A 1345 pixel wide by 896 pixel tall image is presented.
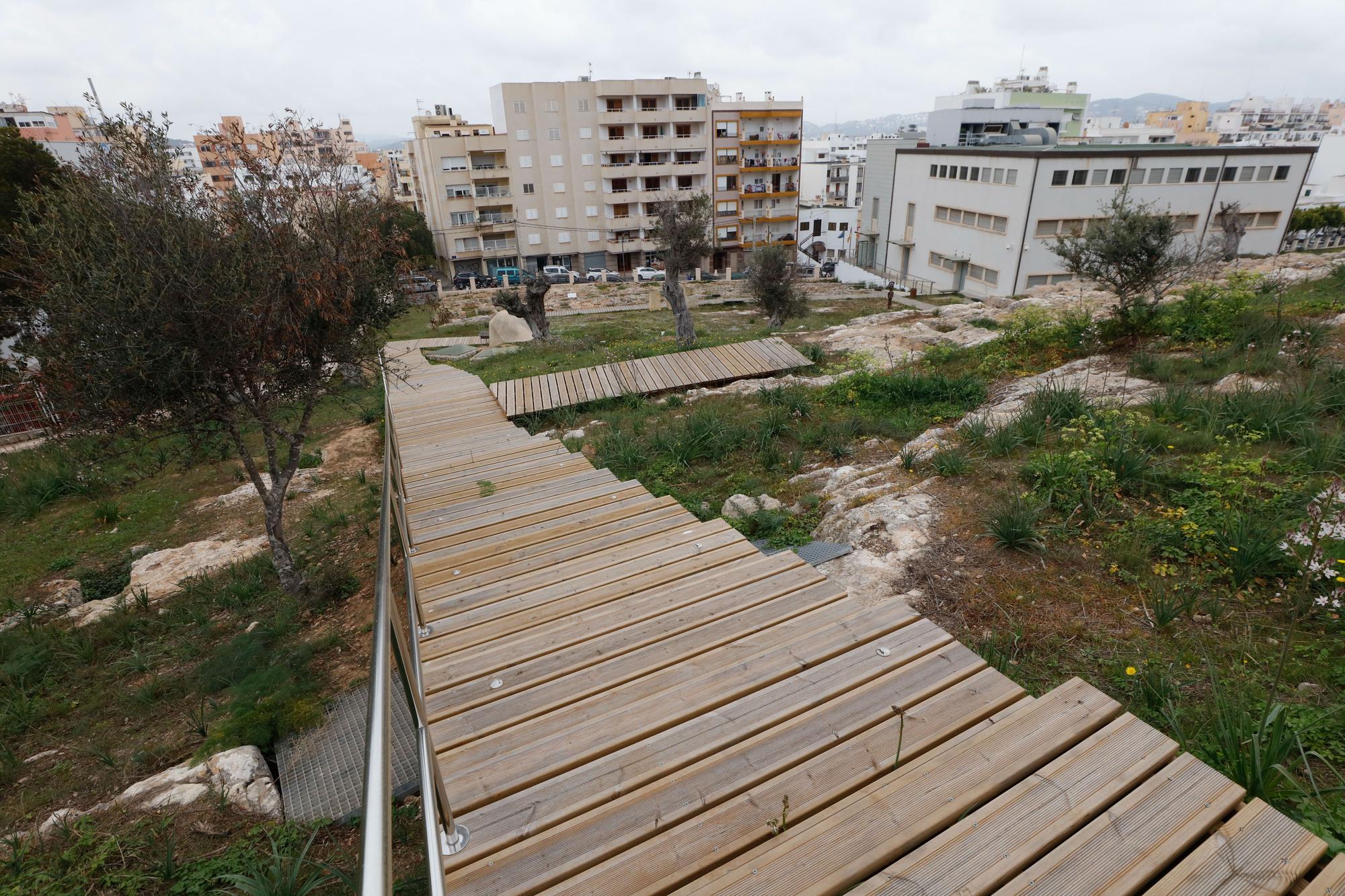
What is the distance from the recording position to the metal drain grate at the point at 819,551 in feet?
16.6

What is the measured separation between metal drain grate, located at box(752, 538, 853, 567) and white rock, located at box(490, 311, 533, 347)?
15542 mm

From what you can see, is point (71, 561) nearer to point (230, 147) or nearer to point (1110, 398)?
point (230, 147)

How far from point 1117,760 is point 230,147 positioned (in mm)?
9174

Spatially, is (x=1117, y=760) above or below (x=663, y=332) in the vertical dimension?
above

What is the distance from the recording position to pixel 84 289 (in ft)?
17.0

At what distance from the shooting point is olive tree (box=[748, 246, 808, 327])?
67.9 ft

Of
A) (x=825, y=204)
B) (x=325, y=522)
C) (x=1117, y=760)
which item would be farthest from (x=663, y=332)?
(x=825, y=204)

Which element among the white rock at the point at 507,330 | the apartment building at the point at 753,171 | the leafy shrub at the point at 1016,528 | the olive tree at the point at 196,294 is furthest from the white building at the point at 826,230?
the leafy shrub at the point at 1016,528

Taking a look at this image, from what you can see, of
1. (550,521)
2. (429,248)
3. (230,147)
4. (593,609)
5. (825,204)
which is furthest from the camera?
(825,204)

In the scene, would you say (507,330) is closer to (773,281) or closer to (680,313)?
(680,313)

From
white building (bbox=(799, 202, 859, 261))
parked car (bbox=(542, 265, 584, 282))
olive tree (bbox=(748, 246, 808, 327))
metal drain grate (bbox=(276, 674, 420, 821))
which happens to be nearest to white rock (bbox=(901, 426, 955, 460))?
metal drain grate (bbox=(276, 674, 420, 821))

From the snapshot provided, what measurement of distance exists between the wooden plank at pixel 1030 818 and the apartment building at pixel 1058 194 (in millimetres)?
31574

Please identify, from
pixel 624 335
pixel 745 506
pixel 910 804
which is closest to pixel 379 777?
pixel 910 804

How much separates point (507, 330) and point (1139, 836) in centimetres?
1927
